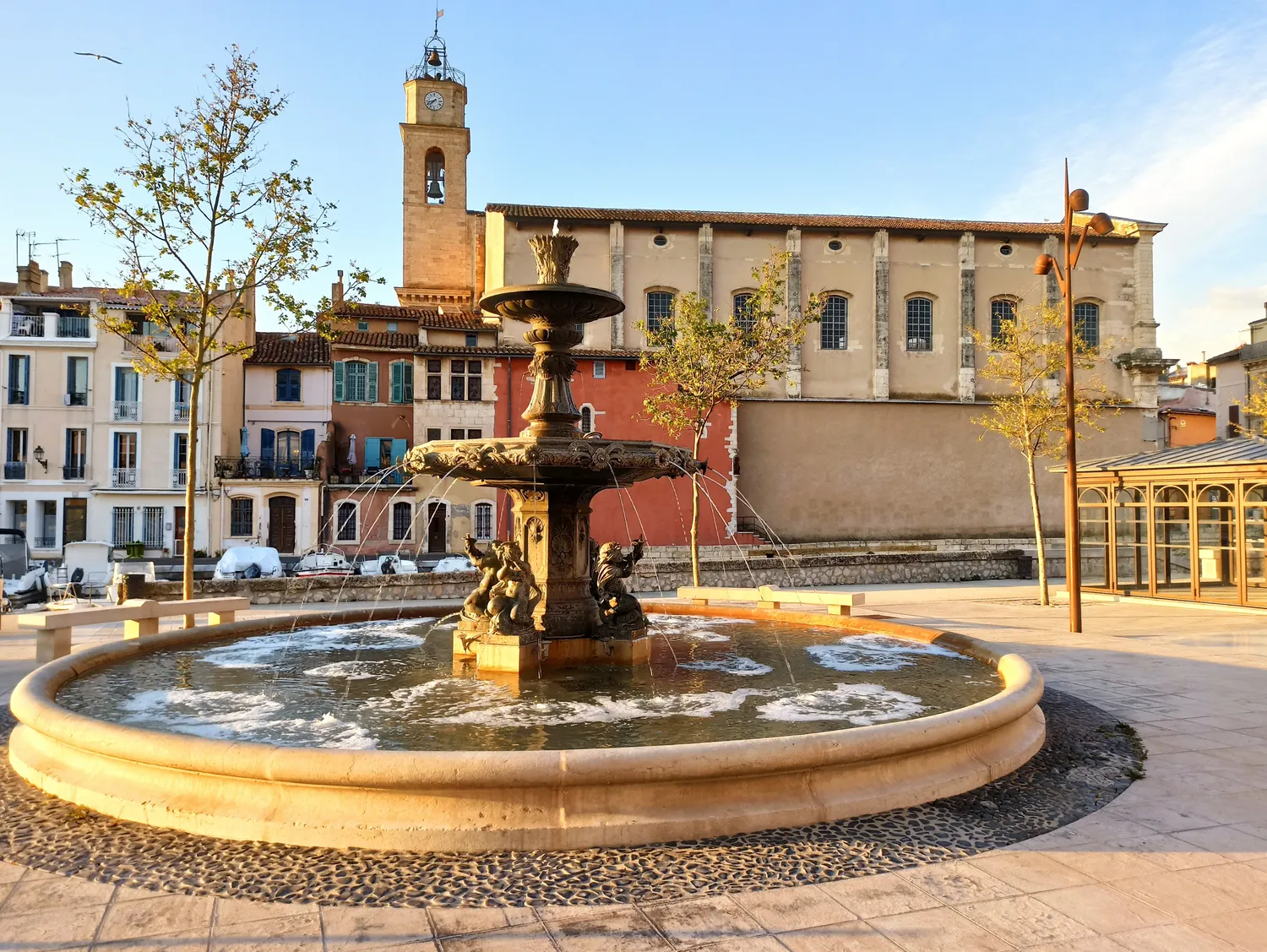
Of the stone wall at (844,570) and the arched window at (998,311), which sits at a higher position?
the arched window at (998,311)

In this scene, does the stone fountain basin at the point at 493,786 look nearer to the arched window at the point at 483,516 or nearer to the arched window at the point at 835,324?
the arched window at the point at 483,516

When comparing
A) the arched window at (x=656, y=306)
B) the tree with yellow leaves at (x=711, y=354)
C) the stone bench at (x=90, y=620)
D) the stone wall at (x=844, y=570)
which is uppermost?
the arched window at (x=656, y=306)

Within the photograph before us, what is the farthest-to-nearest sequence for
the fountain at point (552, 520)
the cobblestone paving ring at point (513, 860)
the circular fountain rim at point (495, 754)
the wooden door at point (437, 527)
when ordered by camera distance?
the wooden door at point (437, 527) < the fountain at point (552, 520) < the circular fountain rim at point (495, 754) < the cobblestone paving ring at point (513, 860)

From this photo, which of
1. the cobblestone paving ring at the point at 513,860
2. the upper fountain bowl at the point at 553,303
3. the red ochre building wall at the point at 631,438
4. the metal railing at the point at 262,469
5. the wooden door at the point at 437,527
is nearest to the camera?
the cobblestone paving ring at the point at 513,860

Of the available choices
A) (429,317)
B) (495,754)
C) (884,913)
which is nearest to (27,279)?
(429,317)

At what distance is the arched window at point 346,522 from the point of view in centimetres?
3800

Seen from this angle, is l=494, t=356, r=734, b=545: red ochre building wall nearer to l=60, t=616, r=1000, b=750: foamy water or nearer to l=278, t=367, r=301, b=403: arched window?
l=278, t=367, r=301, b=403: arched window

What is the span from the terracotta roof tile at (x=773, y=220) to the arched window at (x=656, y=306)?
302 centimetres

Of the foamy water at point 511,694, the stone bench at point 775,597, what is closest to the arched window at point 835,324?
the stone bench at point 775,597

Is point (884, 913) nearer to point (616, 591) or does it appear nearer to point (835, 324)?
point (616, 591)

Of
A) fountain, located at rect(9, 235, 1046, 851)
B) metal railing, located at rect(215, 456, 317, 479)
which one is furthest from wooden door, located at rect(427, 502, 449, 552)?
fountain, located at rect(9, 235, 1046, 851)

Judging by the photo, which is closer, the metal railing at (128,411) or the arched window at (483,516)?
the arched window at (483,516)

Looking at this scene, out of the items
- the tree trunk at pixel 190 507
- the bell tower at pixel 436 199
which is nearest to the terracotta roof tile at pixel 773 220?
the bell tower at pixel 436 199

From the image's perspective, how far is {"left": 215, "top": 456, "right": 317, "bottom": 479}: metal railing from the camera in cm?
3797
